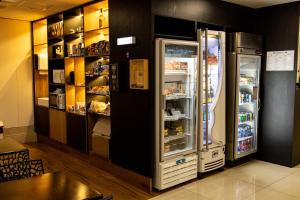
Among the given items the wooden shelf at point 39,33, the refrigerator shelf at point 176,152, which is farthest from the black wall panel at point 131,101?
the wooden shelf at point 39,33

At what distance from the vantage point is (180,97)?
12.0ft

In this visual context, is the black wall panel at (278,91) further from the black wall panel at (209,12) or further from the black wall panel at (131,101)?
the black wall panel at (131,101)

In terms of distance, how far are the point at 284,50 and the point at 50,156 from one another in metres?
4.26

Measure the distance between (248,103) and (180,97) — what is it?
145 cm

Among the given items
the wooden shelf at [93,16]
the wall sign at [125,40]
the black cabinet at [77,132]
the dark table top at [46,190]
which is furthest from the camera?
the black cabinet at [77,132]

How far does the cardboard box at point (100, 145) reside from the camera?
167 inches

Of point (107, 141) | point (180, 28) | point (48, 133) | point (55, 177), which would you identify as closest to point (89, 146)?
point (107, 141)

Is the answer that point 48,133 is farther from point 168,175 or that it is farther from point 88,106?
point 168,175

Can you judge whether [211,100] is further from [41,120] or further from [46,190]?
[41,120]

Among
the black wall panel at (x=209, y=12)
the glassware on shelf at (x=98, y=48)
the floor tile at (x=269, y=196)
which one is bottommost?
the floor tile at (x=269, y=196)

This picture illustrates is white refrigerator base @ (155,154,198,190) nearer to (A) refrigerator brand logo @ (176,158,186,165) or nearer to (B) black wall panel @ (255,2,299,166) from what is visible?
(A) refrigerator brand logo @ (176,158,186,165)

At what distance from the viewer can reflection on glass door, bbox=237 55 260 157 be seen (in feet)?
14.5

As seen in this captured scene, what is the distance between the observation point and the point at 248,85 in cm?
451

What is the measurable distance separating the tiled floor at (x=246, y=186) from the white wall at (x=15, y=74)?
12.8 feet
